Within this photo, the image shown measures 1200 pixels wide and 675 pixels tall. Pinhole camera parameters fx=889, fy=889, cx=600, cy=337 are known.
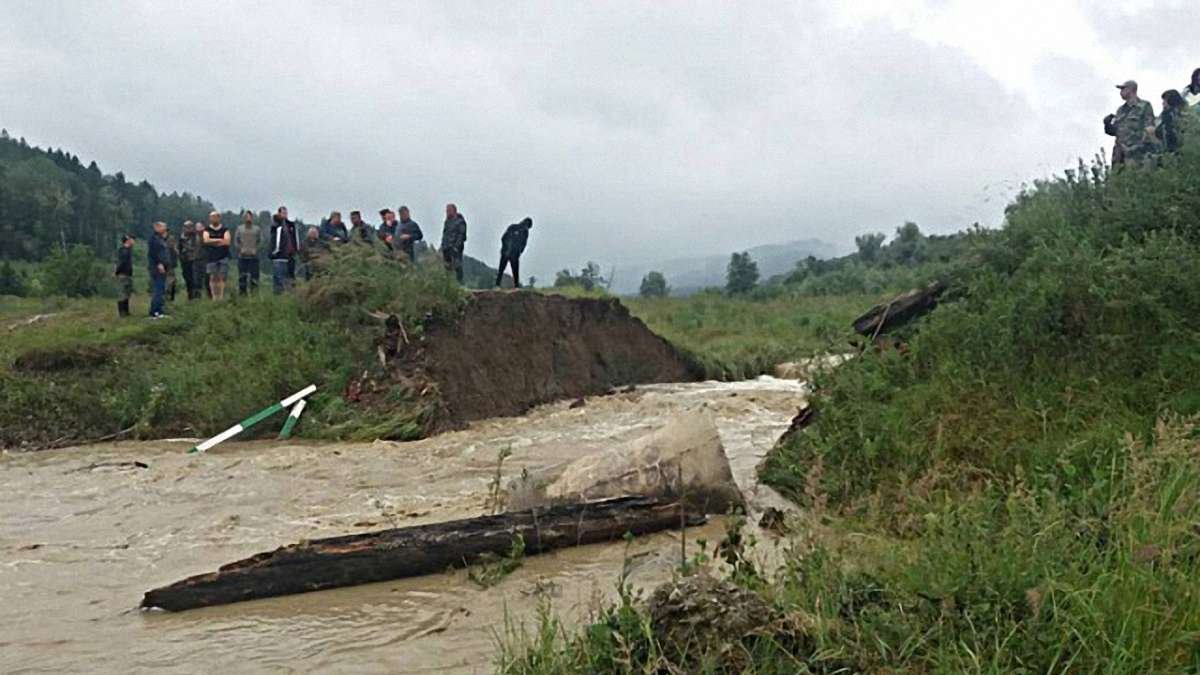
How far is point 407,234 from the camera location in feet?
58.5

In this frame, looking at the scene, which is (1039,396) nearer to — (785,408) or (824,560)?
(824,560)

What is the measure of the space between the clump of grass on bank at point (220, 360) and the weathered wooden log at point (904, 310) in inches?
270

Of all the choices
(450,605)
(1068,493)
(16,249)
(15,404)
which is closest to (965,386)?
(1068,493)

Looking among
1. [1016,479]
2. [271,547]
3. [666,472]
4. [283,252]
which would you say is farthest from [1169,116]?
[283,252]

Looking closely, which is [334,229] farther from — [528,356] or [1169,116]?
[1169,116]

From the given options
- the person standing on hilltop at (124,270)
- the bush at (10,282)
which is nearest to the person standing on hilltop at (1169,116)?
the person standing on hilltop at (124,270)

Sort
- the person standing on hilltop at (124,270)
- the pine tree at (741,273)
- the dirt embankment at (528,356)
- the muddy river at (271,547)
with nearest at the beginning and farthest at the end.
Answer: the muddy river at (271,547)
the dirt embankment at (528,356)
the person standing on hilltop at (124,270)
the pine tree at (741,273)

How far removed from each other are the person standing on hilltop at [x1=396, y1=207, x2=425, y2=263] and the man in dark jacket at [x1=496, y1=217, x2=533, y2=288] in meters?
1.95

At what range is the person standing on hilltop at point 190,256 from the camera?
1778 centimetres

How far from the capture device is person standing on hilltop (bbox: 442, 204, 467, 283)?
18016 millimetres

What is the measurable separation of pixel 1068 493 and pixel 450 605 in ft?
12.0

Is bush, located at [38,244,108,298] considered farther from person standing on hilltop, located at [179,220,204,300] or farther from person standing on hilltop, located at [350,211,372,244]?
person standing on hilltop, located at [350,211,372,244]

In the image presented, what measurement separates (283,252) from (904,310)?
13483 millimetres

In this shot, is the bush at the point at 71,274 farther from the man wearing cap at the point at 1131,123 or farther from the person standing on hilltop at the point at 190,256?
the man wearing cap at the point at 1131,123
